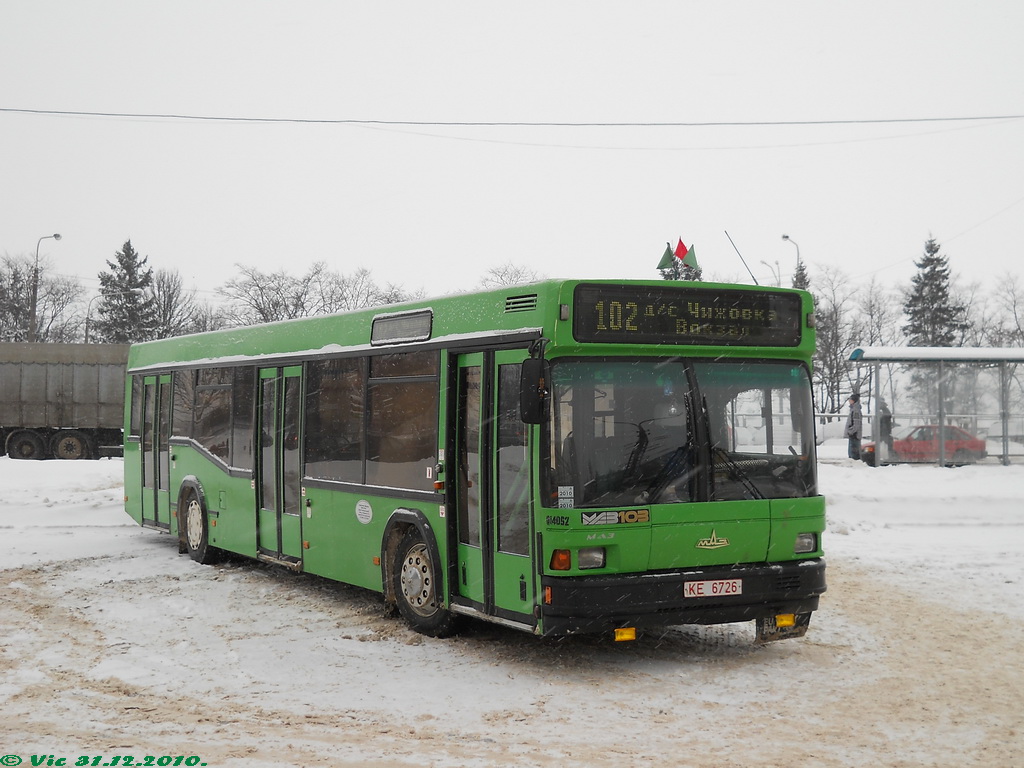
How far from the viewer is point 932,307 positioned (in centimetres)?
7125

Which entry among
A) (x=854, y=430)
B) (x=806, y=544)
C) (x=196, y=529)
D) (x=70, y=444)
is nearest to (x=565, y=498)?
(x=806, y=544)

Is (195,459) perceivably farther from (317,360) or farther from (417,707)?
(417,707)

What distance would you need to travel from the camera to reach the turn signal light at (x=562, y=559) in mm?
7793

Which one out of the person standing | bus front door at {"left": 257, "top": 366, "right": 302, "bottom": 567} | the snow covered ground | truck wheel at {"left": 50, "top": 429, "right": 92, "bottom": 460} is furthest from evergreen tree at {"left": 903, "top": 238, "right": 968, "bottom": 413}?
bus front door at {"left": 257, "top": 366, "right": 302, "bottom": 567}

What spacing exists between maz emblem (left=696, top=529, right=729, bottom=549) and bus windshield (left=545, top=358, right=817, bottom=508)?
10.9 inches

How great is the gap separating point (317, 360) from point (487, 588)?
12.1 feet

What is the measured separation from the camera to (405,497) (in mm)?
9641

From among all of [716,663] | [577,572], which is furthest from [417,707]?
[716,663]

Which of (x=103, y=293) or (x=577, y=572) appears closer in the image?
(x=577, y=572)

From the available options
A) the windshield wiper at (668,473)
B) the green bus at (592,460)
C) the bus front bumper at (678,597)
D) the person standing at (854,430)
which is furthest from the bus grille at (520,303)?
the person standing at (854,430)

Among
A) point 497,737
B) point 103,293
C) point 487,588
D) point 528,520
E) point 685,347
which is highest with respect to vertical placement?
point 103,293

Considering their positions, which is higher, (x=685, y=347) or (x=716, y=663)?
(x=685, y=347)

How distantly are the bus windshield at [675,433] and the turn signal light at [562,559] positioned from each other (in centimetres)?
32

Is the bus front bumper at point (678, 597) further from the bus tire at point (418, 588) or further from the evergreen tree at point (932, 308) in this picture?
the evergreen tree at point (932, 308)
